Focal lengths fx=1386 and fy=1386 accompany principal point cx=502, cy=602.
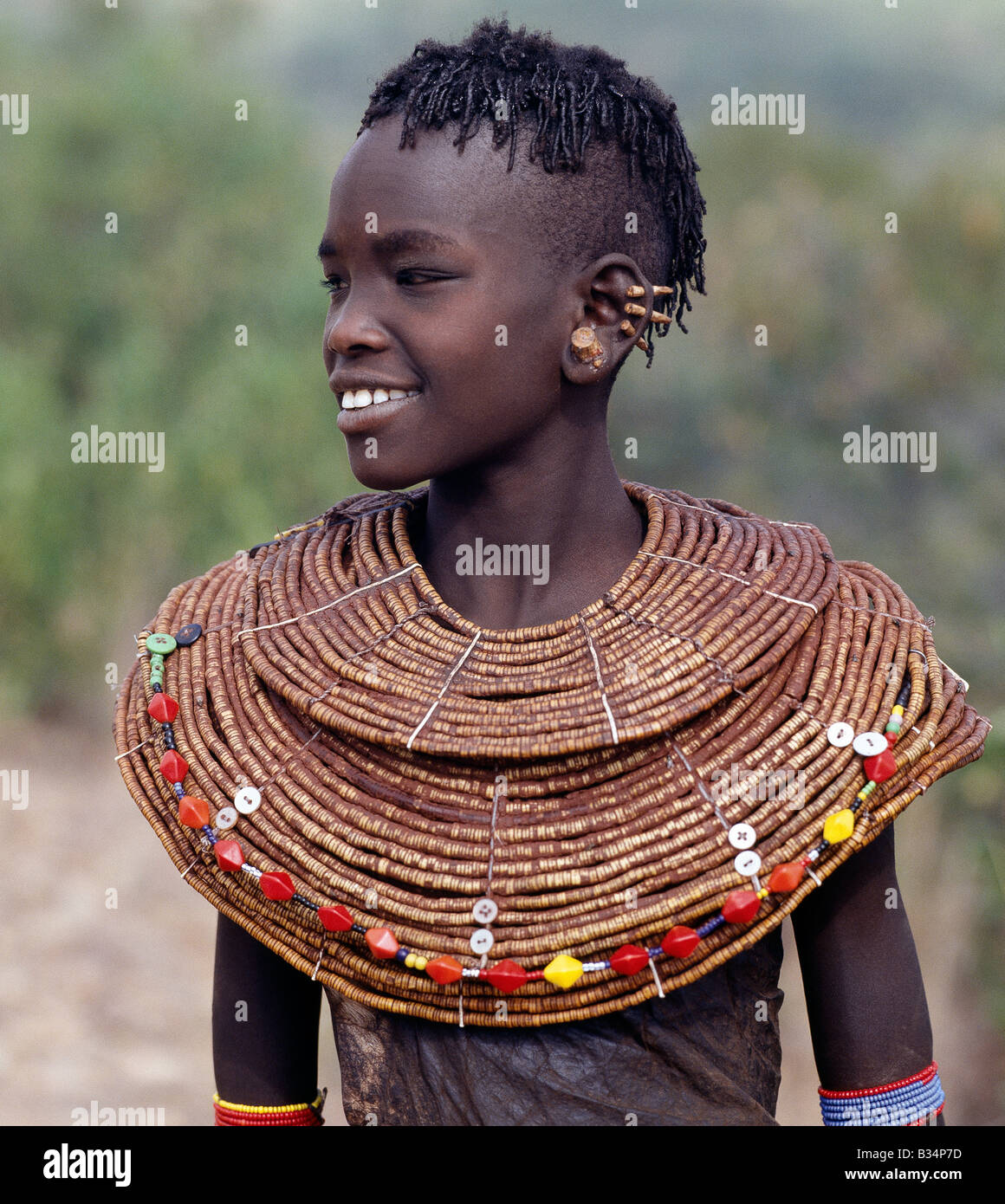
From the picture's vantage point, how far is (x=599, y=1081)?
1.97 m

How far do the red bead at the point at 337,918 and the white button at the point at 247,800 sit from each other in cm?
19

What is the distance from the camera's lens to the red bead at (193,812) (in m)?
1.99

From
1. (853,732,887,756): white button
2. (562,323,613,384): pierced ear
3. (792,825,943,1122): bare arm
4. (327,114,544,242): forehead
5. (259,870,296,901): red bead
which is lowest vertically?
(792,825,943,1122): bare arm

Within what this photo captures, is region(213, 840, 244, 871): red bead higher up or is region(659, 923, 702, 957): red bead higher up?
region(213, 840, 244, 871): red bead

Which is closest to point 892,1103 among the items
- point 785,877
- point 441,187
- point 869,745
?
point 785,877

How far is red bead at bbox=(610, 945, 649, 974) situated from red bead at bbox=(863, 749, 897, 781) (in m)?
0.40

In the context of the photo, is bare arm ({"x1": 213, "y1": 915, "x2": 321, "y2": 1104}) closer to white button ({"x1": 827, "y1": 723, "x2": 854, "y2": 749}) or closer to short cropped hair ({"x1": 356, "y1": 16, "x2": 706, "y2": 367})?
white button ({"x1": 827, "y1": 723, "x2": 854, "y2": 749})

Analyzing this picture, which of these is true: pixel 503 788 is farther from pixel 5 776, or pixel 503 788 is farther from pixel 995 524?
pixel 5 776

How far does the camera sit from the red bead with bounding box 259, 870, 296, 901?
6.30 feet

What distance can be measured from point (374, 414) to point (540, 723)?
1.63ft

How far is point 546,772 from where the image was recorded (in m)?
1.95

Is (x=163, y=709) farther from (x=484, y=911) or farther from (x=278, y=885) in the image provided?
(x=484, y=911)

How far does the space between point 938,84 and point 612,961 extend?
897cm

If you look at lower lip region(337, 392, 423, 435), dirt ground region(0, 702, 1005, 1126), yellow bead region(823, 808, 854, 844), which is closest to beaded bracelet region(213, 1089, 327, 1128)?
yellow bead region(823, 808, 854, 844)
